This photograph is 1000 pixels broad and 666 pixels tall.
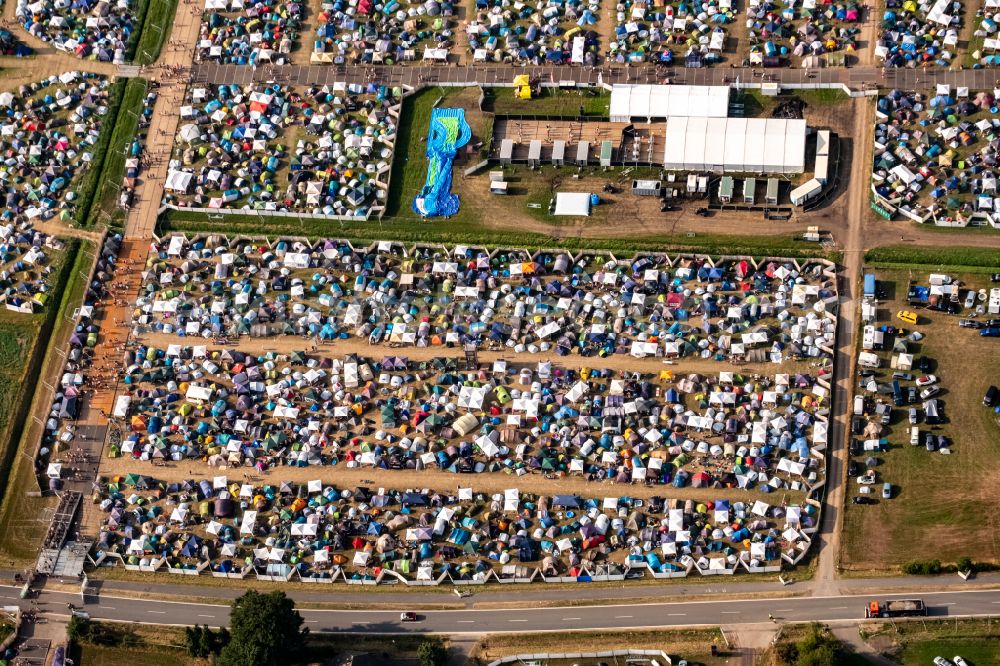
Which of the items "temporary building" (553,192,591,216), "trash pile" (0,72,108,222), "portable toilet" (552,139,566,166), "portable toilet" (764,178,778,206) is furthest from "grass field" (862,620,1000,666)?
"trash pile" (0,72,108,222)

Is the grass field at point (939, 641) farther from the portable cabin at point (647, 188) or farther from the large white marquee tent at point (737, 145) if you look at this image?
the portable cabin at point (647, 188)

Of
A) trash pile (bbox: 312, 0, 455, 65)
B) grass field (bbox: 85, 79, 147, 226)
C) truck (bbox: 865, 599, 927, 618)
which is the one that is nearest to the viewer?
truck (bbox: 865, 599, 927, 618)

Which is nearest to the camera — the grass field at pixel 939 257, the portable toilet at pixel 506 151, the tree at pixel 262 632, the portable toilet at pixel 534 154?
the tree at pixel 262 632

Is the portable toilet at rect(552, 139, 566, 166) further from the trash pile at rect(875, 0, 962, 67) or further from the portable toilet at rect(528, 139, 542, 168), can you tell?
the trash pile at rect(875, 0, 962, 67)

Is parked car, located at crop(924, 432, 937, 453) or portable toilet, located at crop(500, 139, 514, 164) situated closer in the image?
parked car, located at crop(924, 432, 937, 453)

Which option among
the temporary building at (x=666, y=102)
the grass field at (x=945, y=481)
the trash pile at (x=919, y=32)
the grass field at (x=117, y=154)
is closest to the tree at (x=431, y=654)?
the grass field at (x=945, y=481)

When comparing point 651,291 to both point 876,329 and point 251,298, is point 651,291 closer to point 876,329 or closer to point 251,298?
point 876,329

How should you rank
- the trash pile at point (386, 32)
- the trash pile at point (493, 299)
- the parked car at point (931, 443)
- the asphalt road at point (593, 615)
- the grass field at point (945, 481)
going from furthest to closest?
the trash pile at point (386, 32) < the trash pile at point (493, 299) < the parked car at point (931, 443) < the grass field at point (945, 481) < the asphalt road at point (593, 615)

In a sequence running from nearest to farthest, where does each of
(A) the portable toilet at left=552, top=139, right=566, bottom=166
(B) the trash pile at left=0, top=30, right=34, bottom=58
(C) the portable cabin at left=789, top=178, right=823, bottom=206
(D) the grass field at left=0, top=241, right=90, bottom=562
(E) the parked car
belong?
(E) the parked car → (D) the grass field at left=0, top=241, right=90, bottom=562 → (C) the portable cabin at left=789, top=178, right=823, bottom=206 → (A) the portable toilet at left=552, top=139, right=566, bottom=166 → (B) the trash pile at left=0, top=30, right=34, bottom=58
